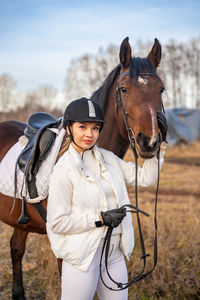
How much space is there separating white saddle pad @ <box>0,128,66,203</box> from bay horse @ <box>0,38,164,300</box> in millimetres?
123

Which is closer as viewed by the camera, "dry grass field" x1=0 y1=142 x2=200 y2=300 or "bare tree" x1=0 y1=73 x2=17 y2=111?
"dry grass field" x1=0 y1=142 x2=200 y2=300

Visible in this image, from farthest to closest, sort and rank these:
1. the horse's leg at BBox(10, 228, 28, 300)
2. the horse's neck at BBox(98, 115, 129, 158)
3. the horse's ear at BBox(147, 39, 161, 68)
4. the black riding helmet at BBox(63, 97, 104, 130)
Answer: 1. the horse's leg at BBox(10, 228, 28, 300)
2. the horse's neck at BBox(98, 115, 129, 158)
3. the horse's ear at BBox(147, 39, 161, 68)
4. the black riding helmet at BBox(63, 97, 104, 130)

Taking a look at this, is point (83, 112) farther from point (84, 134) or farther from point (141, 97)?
point (141, 97)

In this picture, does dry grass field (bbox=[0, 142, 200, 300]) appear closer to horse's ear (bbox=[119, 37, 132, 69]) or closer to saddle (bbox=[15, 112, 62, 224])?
saddle (bbox=[15, 112, 62, 224])

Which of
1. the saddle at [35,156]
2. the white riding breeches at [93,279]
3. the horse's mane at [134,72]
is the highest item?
the horse's mane at [134,72]

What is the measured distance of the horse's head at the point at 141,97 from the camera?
186 cm

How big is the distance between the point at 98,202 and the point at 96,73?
70.3ft

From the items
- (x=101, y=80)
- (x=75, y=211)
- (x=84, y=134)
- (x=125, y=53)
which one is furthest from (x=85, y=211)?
(x=101, y=80)

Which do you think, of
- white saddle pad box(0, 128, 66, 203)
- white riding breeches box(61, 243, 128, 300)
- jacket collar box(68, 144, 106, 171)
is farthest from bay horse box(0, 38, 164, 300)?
white riding breeches box(61, 243, 128, 300)

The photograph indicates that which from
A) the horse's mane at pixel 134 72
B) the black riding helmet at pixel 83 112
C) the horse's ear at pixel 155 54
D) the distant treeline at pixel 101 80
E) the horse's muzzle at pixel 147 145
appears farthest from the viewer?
the distant treeline at pixel 101 80

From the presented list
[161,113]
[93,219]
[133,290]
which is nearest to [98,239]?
[93,219]

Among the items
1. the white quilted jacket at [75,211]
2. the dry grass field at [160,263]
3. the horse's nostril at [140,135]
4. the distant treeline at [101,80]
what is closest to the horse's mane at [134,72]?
the horse's nostril at [140,135]

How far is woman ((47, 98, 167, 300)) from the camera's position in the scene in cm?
165

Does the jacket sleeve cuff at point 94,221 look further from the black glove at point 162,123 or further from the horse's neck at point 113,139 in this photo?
the horse's neck at point 113,139
